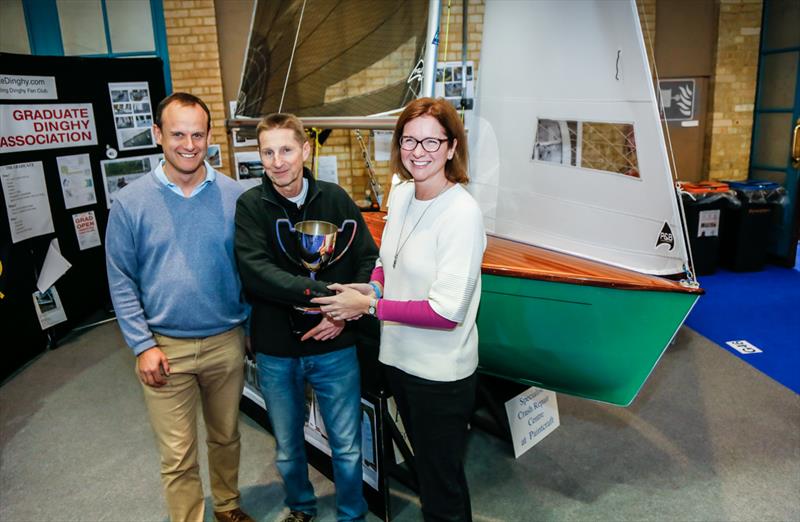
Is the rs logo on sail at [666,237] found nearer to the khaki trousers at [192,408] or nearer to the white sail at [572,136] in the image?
the white sail at [572,136]

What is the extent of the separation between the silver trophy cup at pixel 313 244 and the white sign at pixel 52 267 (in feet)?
9.66

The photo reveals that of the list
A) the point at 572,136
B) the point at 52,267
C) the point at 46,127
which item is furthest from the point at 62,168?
the point at 572,136

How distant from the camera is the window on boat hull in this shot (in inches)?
84.5

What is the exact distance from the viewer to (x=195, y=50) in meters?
5.04

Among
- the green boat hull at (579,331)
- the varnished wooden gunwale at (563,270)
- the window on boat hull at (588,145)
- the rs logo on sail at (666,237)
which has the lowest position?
the green boat hull at (579,331)

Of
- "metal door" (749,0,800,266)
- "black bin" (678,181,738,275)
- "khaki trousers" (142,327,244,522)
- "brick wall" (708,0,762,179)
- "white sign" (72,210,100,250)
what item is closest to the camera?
"khaki trousers" (142,327,244,522)

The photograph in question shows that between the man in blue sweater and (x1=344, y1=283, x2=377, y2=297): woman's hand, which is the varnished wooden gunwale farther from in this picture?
the man in blue sweater

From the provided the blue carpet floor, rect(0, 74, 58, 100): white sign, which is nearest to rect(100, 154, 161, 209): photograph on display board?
rect(0, 74, 58, 100): white sign

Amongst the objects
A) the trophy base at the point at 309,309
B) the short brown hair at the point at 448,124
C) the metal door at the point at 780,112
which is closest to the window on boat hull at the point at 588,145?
the short brown hair at the point at 448,124

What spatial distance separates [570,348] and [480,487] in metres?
0.78

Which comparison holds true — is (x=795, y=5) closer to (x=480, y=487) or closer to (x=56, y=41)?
(x=480, y=487)

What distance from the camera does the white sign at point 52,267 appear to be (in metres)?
3.90

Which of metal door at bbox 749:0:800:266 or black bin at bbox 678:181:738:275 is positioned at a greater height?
metal door at bbox 749:0:800:266

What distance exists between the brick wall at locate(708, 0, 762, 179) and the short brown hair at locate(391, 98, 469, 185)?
16.4ft
